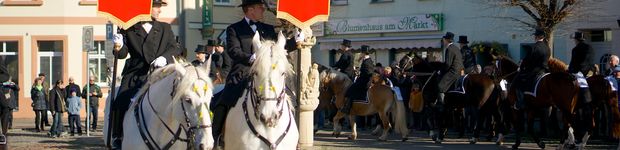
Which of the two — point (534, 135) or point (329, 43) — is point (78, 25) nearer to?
point (329, 43)

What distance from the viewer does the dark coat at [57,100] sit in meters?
29.0

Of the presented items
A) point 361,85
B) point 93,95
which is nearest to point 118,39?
point 361,85

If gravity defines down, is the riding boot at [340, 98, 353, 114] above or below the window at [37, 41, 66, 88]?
below

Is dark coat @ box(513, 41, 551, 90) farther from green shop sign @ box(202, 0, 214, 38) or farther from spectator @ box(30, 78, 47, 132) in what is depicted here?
green shop sign @ box(202, 0, 214, 38)

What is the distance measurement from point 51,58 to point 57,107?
654 inches

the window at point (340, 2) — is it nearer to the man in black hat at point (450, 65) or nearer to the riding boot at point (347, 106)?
the riding boot at point (347, 106)

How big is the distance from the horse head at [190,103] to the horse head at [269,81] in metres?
0.90

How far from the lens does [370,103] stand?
25.0m

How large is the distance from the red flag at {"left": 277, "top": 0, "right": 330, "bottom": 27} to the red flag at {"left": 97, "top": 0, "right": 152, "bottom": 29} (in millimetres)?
2308

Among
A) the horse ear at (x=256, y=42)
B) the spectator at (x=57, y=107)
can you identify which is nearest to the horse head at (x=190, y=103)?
the horse ear at (x=256, y=42)

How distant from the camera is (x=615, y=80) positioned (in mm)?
19984

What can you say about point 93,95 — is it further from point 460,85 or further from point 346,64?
point 460,85

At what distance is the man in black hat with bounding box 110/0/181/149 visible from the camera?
1092 cm

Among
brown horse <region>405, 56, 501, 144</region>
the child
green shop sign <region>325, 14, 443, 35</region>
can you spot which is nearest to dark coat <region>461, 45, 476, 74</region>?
brown horse <region>405, 56, 501, 144</region>
